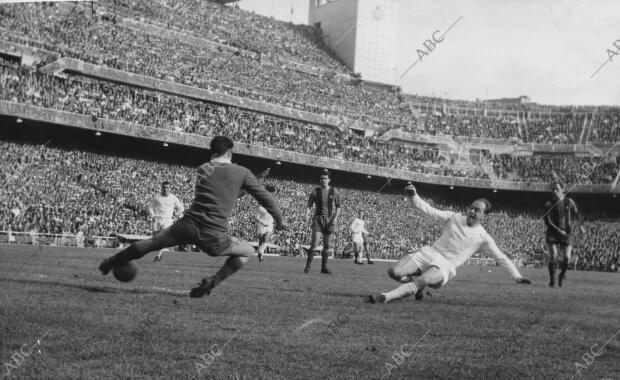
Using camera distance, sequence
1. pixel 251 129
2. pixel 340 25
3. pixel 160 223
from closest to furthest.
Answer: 1. pixel 160 223
2. pixel 251 129
3. pixel 340 25

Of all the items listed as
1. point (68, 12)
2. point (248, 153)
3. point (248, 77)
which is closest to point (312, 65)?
point (248, 77)

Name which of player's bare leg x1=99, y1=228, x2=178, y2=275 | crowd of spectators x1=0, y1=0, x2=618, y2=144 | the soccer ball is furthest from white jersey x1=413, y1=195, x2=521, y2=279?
crowd of spectators x1=0, y1=0, x2=618, y2=144

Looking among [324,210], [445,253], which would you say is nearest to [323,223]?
[324,210]

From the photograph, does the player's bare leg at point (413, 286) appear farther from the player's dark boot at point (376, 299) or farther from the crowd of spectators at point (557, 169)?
the crowd of spectators at point (557, 169)

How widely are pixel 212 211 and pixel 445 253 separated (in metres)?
3.58

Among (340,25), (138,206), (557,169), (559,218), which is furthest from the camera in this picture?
(340,25)

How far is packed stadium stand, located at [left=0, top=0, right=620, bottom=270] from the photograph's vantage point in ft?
99.3

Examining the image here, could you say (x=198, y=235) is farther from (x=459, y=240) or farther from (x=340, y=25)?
(x=340, y=25)

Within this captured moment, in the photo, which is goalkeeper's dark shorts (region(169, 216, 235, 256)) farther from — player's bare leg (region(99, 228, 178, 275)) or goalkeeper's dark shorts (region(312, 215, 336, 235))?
goalkeeper's dark shorts (region(312, 215, 336, 235))

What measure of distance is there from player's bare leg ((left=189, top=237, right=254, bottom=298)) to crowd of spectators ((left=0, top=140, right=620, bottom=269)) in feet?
69.1

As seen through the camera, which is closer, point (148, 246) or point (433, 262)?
point (148, 246)

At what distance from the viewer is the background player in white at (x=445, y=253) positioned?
29.2 ft

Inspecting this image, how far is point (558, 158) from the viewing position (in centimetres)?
5378

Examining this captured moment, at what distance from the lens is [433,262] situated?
912 cm
